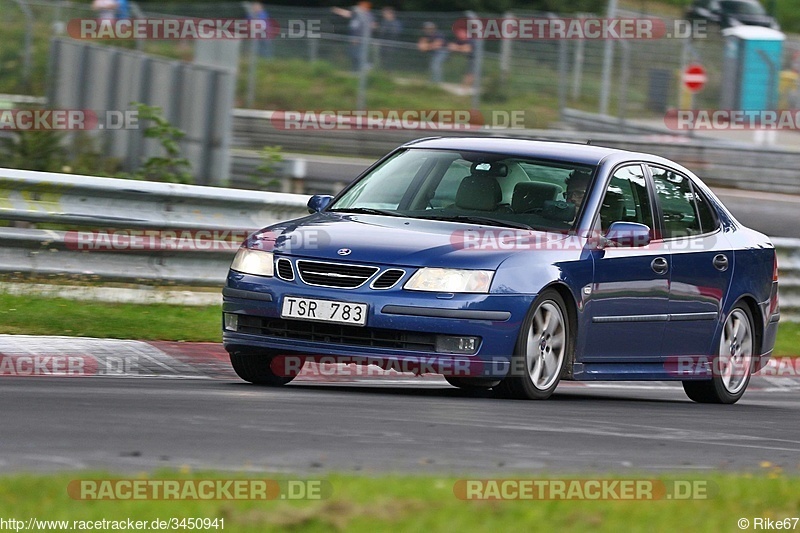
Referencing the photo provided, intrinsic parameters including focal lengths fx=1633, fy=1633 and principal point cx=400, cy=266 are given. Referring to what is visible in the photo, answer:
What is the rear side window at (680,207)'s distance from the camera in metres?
10.2

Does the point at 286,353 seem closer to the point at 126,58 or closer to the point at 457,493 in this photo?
the point at 457,493

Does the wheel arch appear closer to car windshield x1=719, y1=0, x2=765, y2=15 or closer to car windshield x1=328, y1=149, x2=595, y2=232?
car windshield x1=328, y1=149, x2=595, y2=232

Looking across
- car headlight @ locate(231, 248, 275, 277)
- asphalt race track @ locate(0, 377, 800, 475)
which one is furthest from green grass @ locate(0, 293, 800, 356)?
car headlight @ locate(231, 248, 275, 277)

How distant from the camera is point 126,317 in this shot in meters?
11.1

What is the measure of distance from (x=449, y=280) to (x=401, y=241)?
383 mm

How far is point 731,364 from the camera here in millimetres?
10727

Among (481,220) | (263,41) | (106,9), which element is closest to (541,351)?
(481,220)

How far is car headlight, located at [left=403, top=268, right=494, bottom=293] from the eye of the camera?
838cm

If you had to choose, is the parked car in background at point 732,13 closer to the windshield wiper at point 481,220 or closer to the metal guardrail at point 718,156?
the metal guardrail at point 718,156

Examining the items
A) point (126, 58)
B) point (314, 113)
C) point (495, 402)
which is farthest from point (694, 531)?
point (314, 113)

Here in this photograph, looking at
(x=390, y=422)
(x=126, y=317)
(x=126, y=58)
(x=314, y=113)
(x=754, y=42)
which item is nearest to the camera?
(x=390, y=422)

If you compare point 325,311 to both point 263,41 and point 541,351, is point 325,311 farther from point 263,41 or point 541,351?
point 263,41

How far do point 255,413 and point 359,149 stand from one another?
2184 centimetres

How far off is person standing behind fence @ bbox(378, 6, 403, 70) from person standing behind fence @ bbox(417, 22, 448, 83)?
17.6 inches
